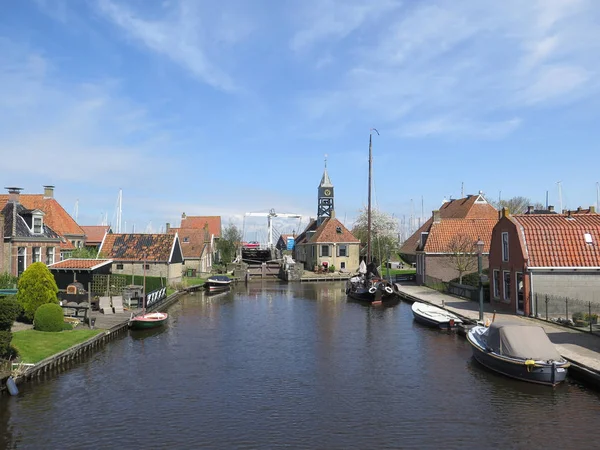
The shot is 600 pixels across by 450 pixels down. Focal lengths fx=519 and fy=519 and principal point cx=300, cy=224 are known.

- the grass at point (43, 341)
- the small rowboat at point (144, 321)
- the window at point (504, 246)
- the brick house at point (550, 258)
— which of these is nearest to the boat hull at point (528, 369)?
the brick house at point (550, 258)

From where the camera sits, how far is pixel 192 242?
7344 centimetres

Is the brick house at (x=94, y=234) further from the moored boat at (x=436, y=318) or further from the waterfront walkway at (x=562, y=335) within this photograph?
the moored boat at (x=436, y=318)

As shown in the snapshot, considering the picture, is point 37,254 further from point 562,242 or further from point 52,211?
point 562,242

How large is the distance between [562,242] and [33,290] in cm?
3074

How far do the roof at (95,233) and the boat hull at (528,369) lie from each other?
7178cm

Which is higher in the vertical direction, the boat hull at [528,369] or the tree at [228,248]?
the tree at [228,248]

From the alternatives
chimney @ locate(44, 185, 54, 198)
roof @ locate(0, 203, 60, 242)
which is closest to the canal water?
roof @ locate(0, 203, 60, 242)

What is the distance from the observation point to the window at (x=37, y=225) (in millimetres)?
41844

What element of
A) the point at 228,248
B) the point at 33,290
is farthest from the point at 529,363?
the point at 228,248

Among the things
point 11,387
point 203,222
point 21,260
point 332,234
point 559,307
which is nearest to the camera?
point 11,387

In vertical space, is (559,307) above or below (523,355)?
above

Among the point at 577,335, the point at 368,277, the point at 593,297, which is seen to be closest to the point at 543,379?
the point at 577,335

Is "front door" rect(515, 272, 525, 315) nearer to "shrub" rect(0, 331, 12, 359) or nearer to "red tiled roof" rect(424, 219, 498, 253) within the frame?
→ "red tiled roof" rect(424, 219, 498, 253)

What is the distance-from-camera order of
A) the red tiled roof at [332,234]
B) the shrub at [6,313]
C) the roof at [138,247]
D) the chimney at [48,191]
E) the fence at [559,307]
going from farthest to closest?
the red tiled roof at [332,234] → the chimney at [48,191] → the roof at [138,247] → the fence at [559,307] → the shrub at [6,313]
